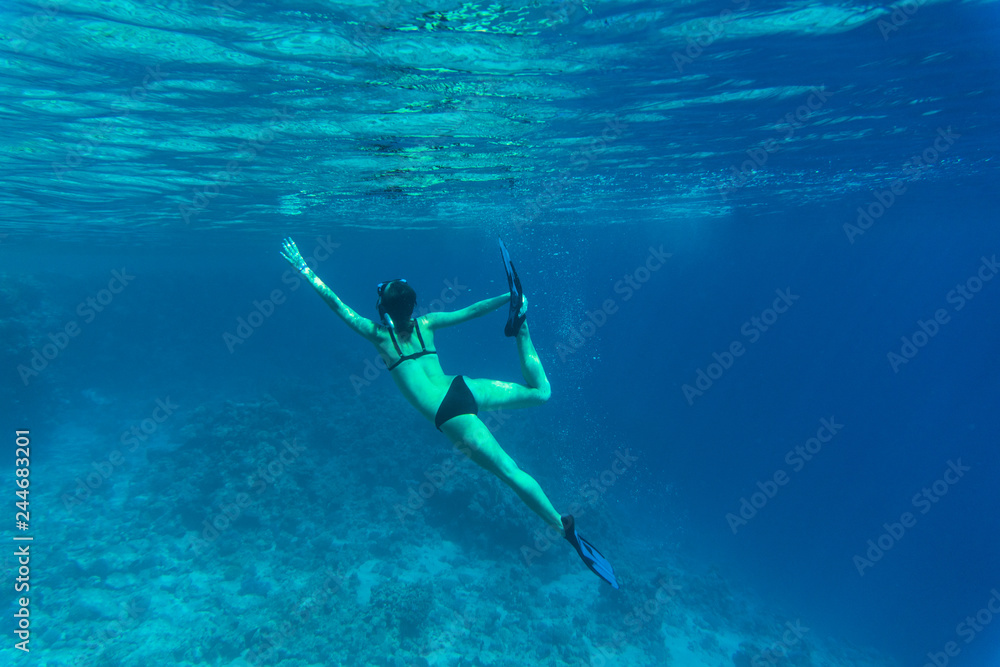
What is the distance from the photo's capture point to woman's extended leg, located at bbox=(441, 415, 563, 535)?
4.93 m

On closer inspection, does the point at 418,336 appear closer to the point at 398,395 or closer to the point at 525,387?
the point at 525,387

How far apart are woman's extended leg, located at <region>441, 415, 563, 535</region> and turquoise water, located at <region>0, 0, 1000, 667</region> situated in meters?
6.29

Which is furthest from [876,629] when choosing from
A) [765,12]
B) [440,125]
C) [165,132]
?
[165,132]

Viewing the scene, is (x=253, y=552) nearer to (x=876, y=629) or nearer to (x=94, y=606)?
(x=94, y=606)

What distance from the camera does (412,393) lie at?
17.7 ft

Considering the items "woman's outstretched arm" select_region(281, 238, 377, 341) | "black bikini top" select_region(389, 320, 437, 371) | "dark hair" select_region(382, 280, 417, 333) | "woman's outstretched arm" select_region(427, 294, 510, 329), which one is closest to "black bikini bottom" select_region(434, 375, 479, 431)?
"black bikini top" select_region(389, 320, 437, 371)

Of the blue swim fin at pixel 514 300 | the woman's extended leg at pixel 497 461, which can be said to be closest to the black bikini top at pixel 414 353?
the woman's extended leg at pixel 497 461

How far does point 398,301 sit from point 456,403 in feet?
4.16

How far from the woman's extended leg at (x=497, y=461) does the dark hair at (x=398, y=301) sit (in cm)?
125

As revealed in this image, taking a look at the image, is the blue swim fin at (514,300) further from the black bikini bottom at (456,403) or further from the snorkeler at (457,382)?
the black bikini bottom at (456,403)

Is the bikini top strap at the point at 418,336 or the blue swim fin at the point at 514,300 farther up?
the blue swim fin at the point at 514,300

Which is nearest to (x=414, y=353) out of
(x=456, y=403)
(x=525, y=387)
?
(x=456, y=403)

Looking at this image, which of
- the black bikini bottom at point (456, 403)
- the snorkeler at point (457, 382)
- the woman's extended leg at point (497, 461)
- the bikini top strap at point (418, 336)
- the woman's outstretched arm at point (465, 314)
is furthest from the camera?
the woman's outstretched arm at point (465, 314)

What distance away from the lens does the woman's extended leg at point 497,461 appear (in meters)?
4.93
